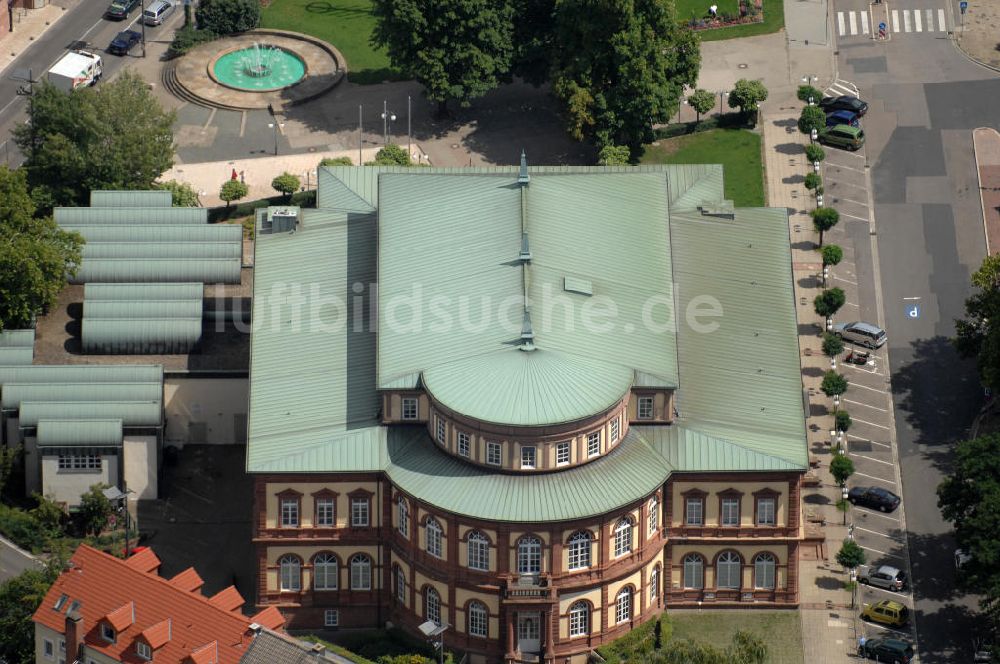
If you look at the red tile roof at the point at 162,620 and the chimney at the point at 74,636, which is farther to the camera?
the chimney at the point at 74,636

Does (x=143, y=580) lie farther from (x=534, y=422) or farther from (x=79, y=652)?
(x=534, y=422)

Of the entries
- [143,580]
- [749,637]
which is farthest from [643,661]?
[143,580]

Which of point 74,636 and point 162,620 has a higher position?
point 162,620

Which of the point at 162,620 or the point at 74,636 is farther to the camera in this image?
the point at 74,636

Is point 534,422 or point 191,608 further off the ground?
Result: point 534,422
